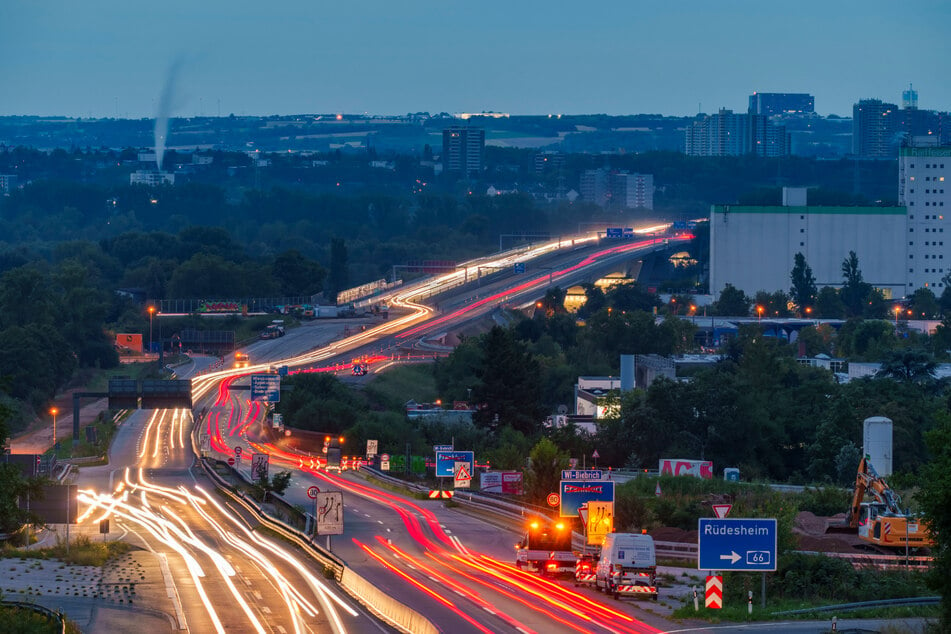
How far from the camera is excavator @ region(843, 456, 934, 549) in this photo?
46.9 metres

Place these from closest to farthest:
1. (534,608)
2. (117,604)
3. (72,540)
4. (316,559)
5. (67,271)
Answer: (534,608) < (117,604) < (316,559) < (72,540) < (67,271)

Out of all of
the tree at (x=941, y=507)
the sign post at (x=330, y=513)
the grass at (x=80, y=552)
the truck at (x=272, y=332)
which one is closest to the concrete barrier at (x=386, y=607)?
the sign post at (x=330, y=513)

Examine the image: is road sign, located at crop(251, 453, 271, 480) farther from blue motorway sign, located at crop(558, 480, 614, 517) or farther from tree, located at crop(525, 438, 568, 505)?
blue motorway sign, located at crop(558, 480, 614, 517)

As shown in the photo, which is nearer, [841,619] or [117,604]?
[841,619]

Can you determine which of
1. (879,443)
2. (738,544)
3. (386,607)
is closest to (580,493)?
(386,607)

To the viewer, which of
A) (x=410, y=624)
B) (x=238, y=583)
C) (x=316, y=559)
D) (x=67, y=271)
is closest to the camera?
(x=410, y=624)

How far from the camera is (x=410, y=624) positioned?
34062mm

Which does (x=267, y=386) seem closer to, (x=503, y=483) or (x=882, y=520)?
(x=503, y=483)

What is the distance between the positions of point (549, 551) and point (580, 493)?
4761mm

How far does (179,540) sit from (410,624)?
25.5 meters

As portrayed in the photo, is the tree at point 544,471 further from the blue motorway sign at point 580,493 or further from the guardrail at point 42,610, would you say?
the guardrail at point 42,610

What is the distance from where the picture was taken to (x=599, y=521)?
158 ft

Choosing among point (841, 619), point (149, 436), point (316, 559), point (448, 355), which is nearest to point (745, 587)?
point (841, 619)

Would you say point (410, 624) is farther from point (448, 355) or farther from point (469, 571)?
point (448, 355)
